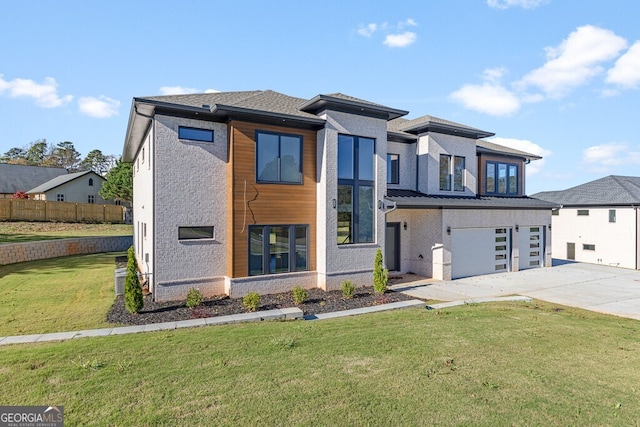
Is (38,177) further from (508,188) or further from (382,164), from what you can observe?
(508,188)

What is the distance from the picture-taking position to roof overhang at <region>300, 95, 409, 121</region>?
11.9m

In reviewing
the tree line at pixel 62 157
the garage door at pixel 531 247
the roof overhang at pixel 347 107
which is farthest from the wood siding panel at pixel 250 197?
the tree line at pixel 62 157

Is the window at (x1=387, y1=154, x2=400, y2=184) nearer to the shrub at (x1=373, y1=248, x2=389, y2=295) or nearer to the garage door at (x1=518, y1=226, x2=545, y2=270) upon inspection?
the shrub at (x1=373, y1=248, x2=389, y2=295)

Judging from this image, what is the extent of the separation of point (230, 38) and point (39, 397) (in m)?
11.7

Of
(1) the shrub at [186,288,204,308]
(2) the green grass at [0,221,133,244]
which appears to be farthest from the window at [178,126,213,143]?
(2) the green grass at [0,221,133,244]

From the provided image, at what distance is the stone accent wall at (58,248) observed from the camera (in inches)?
710

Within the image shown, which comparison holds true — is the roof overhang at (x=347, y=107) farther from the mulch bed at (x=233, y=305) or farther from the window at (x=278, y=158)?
the mulch bed at (x=233, y=305)

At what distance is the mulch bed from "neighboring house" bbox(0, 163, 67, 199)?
4470 cm

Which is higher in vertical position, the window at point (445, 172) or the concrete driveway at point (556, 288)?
the window at point (445, 172)

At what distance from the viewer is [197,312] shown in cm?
953

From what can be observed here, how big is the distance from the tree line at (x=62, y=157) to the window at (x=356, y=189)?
69005mm

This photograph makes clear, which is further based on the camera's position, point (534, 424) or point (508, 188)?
point (508, 188)

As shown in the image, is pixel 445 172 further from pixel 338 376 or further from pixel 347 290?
pixel 338 376

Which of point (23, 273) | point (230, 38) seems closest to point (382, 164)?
point (230, 38)
